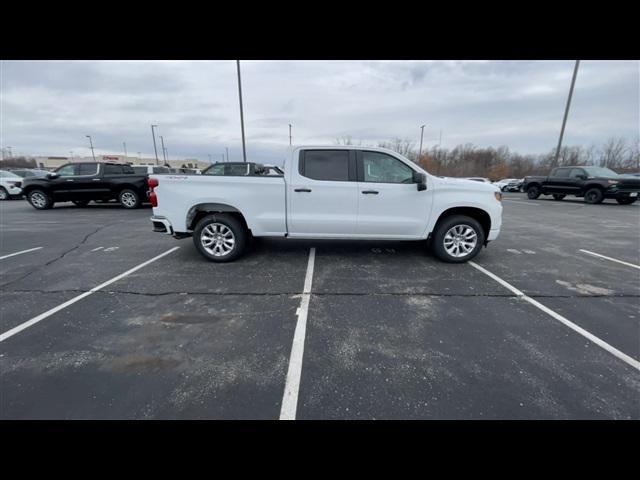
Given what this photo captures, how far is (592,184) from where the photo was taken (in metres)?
13.9

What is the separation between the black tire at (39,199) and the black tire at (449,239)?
14927 mm

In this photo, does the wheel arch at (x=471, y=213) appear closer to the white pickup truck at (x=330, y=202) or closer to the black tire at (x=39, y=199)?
the white pickup truck at (x=330, y=202)

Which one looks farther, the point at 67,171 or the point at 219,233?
the point at 67,171

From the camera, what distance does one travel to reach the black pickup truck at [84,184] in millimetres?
10742

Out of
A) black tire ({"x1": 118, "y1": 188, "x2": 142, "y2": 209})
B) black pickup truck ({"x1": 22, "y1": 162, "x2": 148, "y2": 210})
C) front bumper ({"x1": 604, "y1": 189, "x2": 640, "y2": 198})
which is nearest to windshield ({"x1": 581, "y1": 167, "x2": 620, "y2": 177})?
front bumper ({"x1": 604, "y1": 189, "x2": 640, "y2": 198})

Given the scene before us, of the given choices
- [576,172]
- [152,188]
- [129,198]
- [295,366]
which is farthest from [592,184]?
[129,198]

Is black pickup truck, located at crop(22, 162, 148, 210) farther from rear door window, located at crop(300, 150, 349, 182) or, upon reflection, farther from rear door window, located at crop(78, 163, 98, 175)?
rear door window, located at crop(300, 150, 349, 182)

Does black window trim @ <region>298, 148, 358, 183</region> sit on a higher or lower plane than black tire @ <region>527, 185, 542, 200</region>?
higher

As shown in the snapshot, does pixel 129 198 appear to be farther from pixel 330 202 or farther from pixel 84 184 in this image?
pixel 330 202

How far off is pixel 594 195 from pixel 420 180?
16.5 metres

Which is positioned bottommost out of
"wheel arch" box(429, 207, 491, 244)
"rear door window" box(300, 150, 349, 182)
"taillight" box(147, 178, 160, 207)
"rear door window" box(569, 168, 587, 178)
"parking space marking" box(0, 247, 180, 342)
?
"parking space marking" box(0, 247, 180, 342)

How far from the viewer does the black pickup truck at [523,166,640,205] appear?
1324 centimetres
